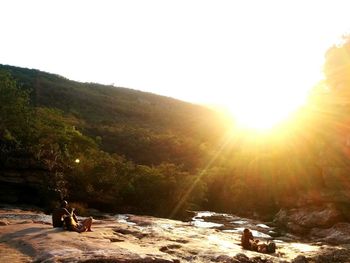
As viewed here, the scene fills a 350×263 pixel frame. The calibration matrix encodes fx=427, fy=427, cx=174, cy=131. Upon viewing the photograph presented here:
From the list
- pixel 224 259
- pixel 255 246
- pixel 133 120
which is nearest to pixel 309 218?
pixel 255 246

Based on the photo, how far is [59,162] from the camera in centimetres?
4297

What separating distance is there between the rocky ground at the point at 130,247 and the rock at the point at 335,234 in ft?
20.9

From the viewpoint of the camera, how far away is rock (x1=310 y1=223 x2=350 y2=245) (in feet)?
102

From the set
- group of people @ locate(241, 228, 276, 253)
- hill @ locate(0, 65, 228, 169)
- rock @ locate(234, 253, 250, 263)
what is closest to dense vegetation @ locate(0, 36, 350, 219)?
hill @ locate(0, 65, 228, 169)

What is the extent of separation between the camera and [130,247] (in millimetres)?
18016

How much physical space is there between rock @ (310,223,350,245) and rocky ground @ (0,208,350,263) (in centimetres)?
637

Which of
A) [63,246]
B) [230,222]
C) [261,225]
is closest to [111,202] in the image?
[230,222]

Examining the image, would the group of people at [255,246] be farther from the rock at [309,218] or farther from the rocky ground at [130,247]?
the rock at [309,218]

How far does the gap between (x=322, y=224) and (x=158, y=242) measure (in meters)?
20.3

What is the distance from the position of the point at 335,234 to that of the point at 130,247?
20457 millimetres

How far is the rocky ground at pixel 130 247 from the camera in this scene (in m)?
15.8

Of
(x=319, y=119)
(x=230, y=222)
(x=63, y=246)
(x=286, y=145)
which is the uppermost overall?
(x=319, y=119)

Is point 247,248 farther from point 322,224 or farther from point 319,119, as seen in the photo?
Answer: point 319,119

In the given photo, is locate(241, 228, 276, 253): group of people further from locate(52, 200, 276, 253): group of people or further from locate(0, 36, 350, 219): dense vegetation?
locate(0, 36, 350, 219): dense vegetation
